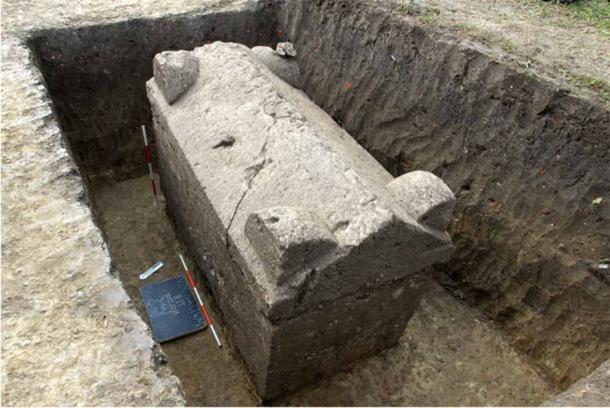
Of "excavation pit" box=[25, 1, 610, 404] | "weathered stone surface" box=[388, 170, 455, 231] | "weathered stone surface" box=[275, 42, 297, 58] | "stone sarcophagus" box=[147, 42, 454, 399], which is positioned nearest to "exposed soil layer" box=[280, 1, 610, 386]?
"excavation pit" box=[25, 1, 610, 404]

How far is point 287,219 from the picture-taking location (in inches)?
75.5

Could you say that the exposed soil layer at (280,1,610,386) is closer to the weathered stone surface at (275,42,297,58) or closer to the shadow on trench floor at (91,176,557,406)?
the shadow on trench floor at (91,176,557,406)

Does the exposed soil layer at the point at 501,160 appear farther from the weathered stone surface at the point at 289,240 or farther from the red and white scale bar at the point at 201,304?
the red and white scale bar at the point at 201,304

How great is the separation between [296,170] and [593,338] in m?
1.89

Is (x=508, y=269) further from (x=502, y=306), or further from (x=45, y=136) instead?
(x=45, y=136)

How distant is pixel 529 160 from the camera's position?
9.12 ft

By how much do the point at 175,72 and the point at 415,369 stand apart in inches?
89.5

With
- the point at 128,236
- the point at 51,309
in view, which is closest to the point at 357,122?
the point at 128,236

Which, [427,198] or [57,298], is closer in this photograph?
[57,298]

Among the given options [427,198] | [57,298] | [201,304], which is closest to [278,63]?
[427,198]

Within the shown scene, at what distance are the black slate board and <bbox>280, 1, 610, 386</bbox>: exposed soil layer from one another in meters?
1.74

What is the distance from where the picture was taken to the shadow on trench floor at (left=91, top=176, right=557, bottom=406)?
279 cm

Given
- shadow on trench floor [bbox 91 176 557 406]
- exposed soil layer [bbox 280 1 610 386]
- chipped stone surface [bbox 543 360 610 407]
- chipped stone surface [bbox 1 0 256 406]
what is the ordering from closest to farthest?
chipped stone surface [bbox 1 0 256 406]
chipped stone surface [bbox 543 360 610 407]
exposed soil layer [bbox 280 1 610 386]
shadow on trench floor [bbox 91 176 557 406]

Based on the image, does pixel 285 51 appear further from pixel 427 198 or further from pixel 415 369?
pixel 415 369
